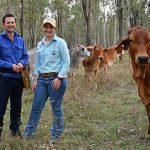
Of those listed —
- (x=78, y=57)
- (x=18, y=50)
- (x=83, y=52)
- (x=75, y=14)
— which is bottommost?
(x=78, y=57)

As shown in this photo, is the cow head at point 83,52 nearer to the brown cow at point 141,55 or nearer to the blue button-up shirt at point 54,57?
the brown cow at point 141,55

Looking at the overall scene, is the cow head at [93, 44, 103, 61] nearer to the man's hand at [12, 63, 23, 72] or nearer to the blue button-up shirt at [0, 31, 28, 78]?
the blue button-up shirt at [0, 31, 28, 78]

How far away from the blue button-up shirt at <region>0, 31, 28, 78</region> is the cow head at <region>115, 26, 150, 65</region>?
164 cm

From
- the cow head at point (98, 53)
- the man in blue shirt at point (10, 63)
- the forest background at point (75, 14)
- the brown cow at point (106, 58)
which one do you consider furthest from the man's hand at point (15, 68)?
the forest background at point (75, 14)

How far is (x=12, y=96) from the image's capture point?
6.17 meters

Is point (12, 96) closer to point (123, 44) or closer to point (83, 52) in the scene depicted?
point (123, 44)

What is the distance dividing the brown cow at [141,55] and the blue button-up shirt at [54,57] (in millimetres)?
1014

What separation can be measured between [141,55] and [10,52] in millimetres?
1900

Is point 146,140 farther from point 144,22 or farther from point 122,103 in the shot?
point 144,22

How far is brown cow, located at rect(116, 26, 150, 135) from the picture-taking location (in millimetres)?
5855

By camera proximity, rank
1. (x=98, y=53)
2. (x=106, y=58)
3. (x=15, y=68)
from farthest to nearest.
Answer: (x=106, y=58) → (x=98, y=53) → (x=15, y=68)

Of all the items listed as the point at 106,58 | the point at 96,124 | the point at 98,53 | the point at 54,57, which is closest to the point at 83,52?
the point at 98,53

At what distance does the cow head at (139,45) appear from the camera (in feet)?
19.0

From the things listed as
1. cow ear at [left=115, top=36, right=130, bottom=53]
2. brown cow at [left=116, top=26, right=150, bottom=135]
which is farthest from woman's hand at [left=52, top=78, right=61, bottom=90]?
cow ear at [left=115, top=36, right=130, bottom=53]
